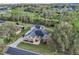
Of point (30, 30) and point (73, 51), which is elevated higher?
point (30, 30)

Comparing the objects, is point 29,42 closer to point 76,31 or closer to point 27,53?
point 27,53

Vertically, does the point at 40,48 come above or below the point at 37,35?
below

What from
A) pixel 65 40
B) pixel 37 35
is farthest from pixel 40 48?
pixel 65 40

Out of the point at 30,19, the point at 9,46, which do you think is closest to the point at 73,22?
the point at 30,19

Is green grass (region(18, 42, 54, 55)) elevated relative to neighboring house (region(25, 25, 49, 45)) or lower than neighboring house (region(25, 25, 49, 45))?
lower

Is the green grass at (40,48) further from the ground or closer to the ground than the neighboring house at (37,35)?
closer to the ground

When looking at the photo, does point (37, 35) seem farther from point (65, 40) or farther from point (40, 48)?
point (65, 40)
